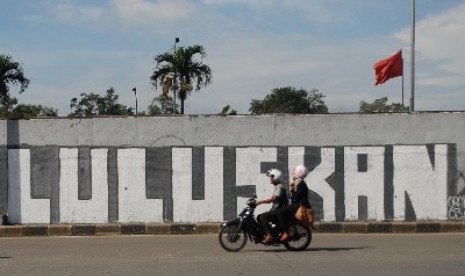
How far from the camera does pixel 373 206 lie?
17.5 m

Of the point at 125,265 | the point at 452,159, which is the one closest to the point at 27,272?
the point at 125,265

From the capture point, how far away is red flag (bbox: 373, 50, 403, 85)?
68.8 ft

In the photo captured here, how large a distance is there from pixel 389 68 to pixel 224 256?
10790mm

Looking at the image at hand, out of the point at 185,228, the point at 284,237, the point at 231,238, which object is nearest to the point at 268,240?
the point at 284,237

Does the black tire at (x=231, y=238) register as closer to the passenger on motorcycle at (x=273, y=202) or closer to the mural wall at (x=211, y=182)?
the passenger on motorcycle at (x=273, y=202)

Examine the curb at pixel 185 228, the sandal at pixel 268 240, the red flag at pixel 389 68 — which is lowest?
the curb at pixel 185 228

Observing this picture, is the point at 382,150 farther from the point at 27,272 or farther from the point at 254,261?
the point at 27,272

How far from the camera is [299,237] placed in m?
13.2

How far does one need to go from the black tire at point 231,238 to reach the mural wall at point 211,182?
4500mm

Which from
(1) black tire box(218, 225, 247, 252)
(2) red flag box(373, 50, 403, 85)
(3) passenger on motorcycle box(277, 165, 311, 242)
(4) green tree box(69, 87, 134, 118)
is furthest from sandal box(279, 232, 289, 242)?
(4) green tree box(69, 87, 134, 118)

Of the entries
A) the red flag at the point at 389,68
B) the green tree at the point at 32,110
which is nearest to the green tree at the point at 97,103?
the green tree at the point at 32,110

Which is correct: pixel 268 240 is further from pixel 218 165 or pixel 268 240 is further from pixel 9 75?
pixel 9 75

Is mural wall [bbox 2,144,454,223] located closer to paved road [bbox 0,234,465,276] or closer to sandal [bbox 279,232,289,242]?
paved road [bbox 0,234,465,276]

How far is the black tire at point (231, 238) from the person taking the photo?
1305cm
